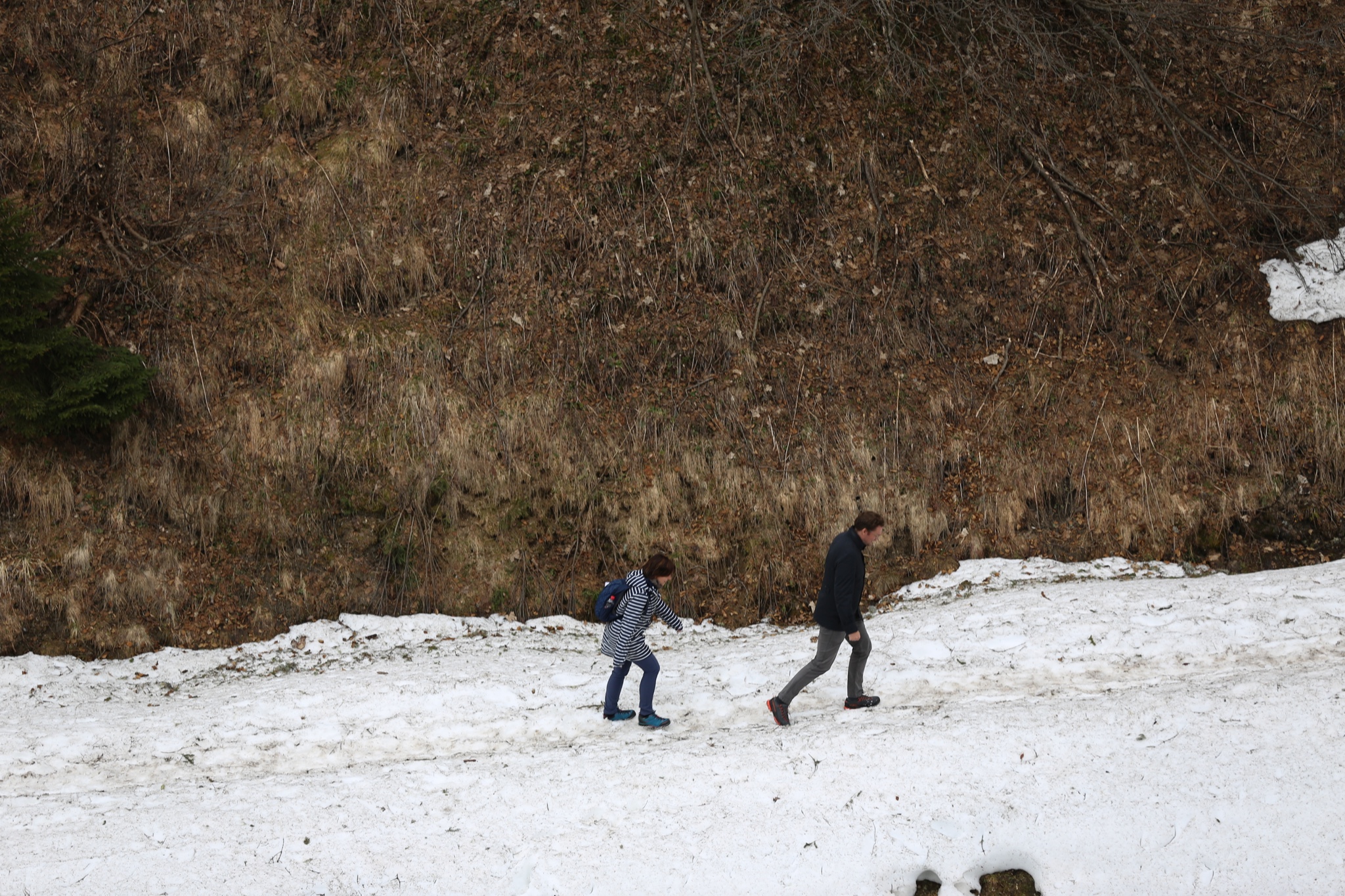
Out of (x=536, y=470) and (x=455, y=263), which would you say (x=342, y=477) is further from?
(x=455, y=263)

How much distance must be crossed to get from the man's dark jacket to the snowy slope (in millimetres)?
979

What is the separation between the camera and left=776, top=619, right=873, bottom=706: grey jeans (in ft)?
22.2

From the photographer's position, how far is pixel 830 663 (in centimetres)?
680

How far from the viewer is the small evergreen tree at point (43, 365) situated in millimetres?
8844

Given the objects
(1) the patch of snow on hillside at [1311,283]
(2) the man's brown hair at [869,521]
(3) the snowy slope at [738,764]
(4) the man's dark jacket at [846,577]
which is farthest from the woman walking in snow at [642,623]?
(1) the patch of snow on hillside at [1311,283]

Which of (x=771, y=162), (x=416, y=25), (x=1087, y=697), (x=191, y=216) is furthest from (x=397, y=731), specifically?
(x=416, y=25)

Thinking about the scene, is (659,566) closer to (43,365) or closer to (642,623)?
(642,623)

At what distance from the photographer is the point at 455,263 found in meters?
11.4

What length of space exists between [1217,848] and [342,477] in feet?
28.9

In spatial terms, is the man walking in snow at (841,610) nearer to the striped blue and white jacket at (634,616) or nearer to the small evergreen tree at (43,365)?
the striped blue and white jacket at (634,616)

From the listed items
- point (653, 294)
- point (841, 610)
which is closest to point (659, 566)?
point (841, 610)

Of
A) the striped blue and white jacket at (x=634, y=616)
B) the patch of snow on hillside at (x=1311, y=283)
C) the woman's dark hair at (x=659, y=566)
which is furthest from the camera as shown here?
the patch of snow on hillside at (x=1311, y=283)

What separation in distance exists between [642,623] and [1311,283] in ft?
32.0

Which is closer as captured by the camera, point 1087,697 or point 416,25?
point 1087,697
